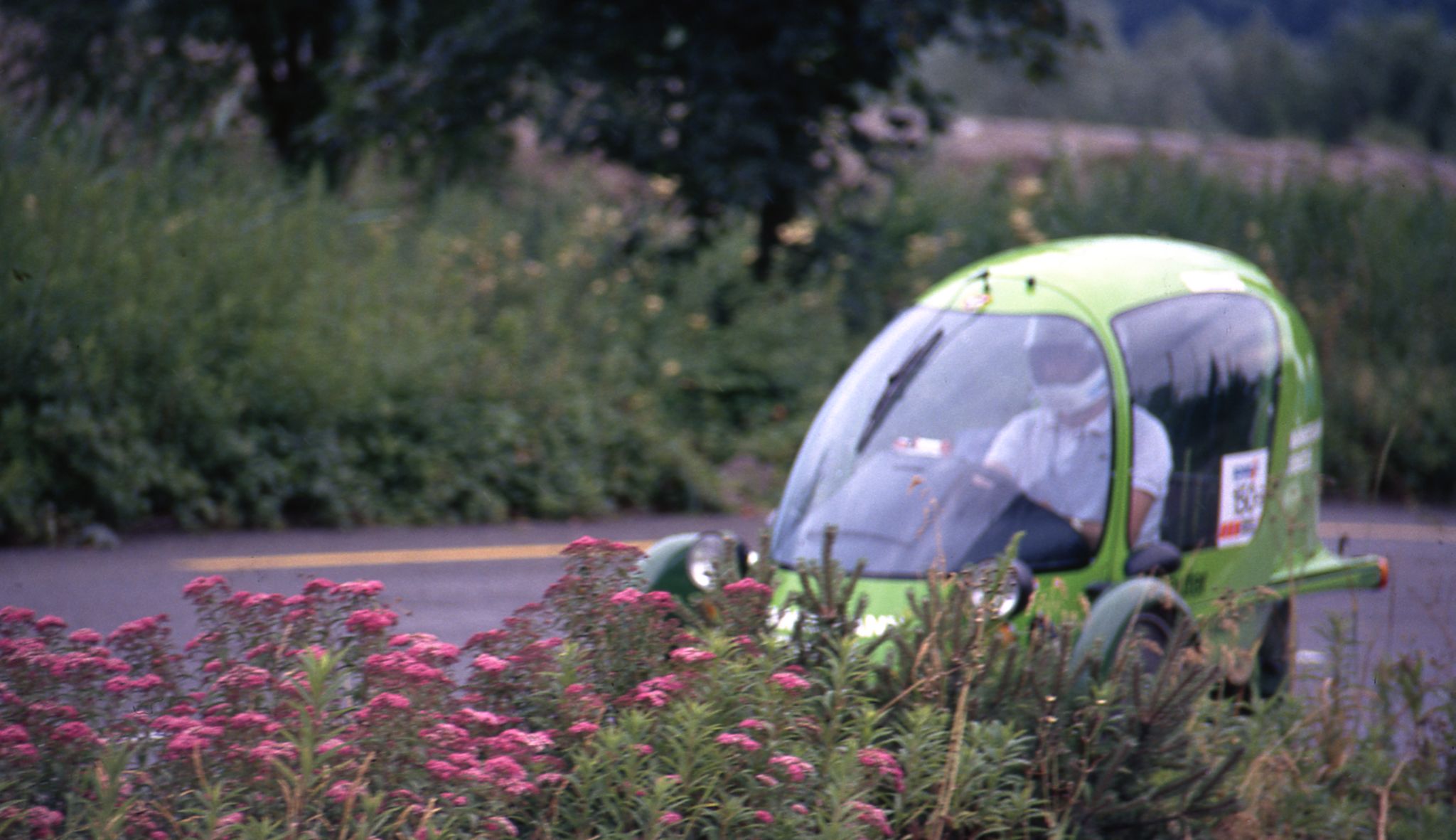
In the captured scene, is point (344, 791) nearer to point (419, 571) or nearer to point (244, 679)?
point (244, 679)

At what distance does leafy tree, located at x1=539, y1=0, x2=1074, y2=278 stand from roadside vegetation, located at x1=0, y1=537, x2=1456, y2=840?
8.57 m

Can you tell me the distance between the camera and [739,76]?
12.5m

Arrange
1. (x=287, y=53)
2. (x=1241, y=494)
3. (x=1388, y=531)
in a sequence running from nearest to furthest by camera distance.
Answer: (x=1241, y=494)
(x=1388, y=531)
(x=287, y=53)

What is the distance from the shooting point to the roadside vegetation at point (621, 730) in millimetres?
2891

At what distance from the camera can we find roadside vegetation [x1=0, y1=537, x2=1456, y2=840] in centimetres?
289

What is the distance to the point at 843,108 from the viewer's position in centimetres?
1344

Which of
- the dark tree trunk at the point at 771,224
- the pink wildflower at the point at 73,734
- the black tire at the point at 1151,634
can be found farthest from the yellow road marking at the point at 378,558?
the pink wildflower at the point at 73,734

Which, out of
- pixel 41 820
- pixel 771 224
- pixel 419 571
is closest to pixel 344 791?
pixel 41 820

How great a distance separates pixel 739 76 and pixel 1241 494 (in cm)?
787

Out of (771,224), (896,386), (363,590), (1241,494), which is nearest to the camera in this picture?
(363,590)

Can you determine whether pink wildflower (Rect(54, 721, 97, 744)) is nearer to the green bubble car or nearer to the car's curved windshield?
the green bubble car

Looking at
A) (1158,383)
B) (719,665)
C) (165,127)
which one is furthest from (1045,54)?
(719,665)

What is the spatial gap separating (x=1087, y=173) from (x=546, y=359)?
9.76 meters

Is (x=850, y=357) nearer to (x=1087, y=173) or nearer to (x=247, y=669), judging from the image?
(x=1087, y=173)
